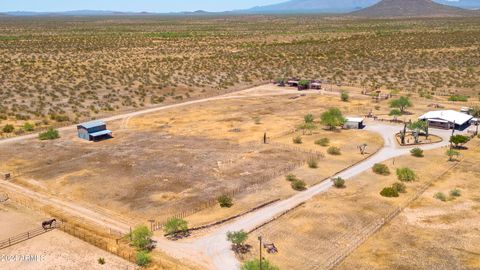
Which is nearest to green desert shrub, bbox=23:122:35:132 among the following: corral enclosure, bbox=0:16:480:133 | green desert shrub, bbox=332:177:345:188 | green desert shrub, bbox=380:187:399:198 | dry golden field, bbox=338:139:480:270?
corral enclosure, bbox=0:16:480:133

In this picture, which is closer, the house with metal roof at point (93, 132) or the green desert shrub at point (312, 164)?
the green desert shrub at point (312, 164)

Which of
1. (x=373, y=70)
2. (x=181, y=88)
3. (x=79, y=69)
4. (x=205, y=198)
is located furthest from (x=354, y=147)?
(x=79, y=69)

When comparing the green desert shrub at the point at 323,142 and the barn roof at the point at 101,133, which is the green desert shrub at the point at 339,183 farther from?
the barn roof at the point at 101,133

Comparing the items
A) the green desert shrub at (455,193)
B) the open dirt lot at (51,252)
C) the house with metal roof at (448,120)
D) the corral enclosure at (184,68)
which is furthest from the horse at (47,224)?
the house with metal roof at (448,120)

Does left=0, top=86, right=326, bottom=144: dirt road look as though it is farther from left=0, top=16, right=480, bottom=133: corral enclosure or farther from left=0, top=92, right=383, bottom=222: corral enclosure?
left=0, top=16, right=480, bottom=133: corral enclosure

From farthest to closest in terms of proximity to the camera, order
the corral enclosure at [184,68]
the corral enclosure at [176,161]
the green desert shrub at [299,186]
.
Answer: the corral enclosure at [184,68] < the green desert shrub at [299,186] < the corral enclosure at [176,161]

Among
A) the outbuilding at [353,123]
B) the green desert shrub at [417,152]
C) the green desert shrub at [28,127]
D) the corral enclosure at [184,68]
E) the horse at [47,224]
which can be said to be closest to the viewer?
the horse at [47,224]

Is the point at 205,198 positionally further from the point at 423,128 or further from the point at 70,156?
the point at 423,128
